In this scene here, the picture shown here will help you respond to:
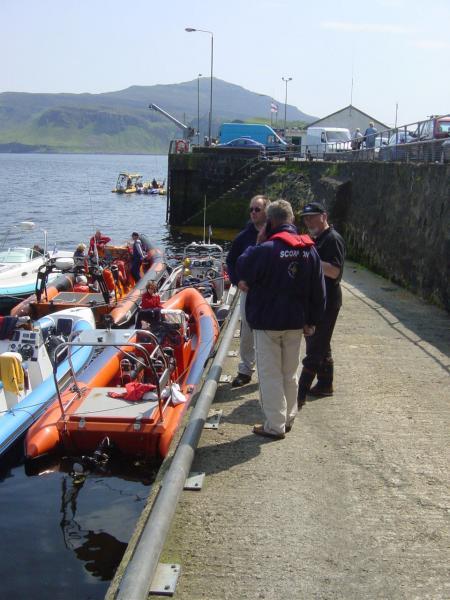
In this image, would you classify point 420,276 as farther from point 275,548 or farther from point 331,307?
point 275,548

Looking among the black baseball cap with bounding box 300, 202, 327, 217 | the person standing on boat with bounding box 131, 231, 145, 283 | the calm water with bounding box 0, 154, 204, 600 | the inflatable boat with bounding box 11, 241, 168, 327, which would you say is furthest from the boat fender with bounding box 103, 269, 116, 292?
the black baseball cap with bounding box 300, 202, 327, 217

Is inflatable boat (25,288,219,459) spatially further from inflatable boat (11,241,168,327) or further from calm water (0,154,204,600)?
inflatable boat (11,241,168,327)

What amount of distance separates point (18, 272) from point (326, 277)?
14107 millimetres

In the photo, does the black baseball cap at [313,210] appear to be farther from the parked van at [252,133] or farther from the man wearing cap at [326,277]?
the parked van at [252,133]

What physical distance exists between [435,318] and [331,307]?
4670mm

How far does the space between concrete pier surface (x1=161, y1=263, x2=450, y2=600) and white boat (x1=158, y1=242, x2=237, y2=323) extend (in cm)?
806

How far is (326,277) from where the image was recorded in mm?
5945

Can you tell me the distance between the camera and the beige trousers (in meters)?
5.21

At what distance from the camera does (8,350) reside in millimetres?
10414

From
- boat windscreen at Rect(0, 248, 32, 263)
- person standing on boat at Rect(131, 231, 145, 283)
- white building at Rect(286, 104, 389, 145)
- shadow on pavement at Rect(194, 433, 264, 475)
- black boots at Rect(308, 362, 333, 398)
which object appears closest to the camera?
shadow on pavement at Rect(194, 433, 264, 475)

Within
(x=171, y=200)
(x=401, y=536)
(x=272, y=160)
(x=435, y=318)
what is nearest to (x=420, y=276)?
(x=435, y=318)

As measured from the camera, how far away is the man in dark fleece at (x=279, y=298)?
5.05 metres

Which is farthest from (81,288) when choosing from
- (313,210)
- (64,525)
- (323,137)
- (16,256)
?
(323,137)

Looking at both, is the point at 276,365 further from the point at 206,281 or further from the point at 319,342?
the point at 206,281
